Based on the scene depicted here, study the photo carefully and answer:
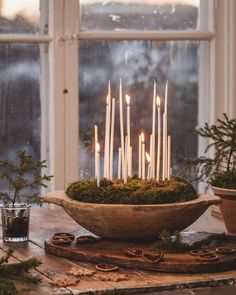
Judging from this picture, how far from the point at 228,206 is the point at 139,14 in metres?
1.11

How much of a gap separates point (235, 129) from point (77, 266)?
2.25ft

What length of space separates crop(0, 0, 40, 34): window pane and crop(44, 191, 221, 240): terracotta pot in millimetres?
1161

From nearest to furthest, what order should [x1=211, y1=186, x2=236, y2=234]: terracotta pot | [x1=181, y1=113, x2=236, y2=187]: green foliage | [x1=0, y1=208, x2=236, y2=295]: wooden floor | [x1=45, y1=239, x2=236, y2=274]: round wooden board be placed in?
[x1=0, y1=208, x2=236, y2=295]: wooden floor → [x1=45, y1=239, x2=236, y2=274]: round wooden board → [x1=211, y1=186, x2=236, y2=234]: terracotta pot → [x1=181, y1=113, x2=236, y2=187]: green foliage

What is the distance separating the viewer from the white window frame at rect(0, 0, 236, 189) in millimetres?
2775

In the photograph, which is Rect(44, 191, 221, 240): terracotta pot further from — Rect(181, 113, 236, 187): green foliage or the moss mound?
Rect(181, 113, 236, 187): green foliage

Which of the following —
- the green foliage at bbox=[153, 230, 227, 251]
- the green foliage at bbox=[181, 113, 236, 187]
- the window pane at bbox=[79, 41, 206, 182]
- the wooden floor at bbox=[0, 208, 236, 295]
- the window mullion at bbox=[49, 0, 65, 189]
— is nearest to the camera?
the wooden floor at bbox=[0, 208, 236, 295]

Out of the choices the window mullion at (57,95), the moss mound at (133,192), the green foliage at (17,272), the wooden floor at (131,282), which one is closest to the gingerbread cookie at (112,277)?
the wooden floor at (131,282)

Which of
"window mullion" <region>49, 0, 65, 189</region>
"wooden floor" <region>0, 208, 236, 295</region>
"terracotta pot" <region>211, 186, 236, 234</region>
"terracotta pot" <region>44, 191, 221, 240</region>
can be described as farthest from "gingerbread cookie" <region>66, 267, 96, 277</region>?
"window mullion" <region>49, 0, 65, 189</region>

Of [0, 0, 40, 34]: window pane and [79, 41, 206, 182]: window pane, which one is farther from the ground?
[0, 0, 40, 34]: window pane

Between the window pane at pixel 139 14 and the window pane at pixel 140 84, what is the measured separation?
62mm

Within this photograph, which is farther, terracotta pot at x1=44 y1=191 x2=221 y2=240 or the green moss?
the green moss

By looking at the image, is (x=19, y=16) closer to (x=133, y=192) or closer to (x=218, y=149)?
(x=218, y=149)

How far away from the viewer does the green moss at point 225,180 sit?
203 cm

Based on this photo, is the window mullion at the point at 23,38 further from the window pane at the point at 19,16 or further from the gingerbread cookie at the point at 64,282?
the gingerbread cookie at the point at 64,282
